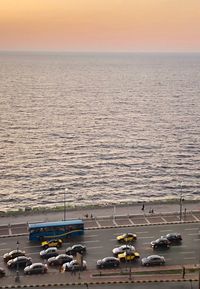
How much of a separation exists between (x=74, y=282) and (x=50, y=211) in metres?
24.9

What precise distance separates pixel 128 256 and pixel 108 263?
2.64 metres

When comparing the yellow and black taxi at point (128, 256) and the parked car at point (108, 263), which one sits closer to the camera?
the parked car at point (108, 263)

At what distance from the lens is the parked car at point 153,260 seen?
166 ft

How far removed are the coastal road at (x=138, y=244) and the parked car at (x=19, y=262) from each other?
0.78 m

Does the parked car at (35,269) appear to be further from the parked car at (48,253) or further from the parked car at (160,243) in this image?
the parked car at (160,243)

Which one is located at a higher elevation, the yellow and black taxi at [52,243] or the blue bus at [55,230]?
the blue bus at [55,230]

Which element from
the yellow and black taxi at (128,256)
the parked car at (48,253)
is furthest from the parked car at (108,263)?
the parked car at (48,253)

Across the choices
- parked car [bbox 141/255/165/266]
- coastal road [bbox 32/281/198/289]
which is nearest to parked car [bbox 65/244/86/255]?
parked car [bbox 141/255/165/266]

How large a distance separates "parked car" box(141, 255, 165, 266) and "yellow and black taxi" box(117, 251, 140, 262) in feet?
4.14

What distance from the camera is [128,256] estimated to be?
5138cm

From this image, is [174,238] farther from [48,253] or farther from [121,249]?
[48,253]

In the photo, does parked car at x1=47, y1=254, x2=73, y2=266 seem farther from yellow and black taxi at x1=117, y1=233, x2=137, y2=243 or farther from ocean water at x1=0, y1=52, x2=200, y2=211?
ocean water at x1=0, y1=52, x2=200, y2=211

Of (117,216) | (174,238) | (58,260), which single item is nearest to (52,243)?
(58,260)

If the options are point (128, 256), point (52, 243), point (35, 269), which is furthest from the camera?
point (52, 243)
